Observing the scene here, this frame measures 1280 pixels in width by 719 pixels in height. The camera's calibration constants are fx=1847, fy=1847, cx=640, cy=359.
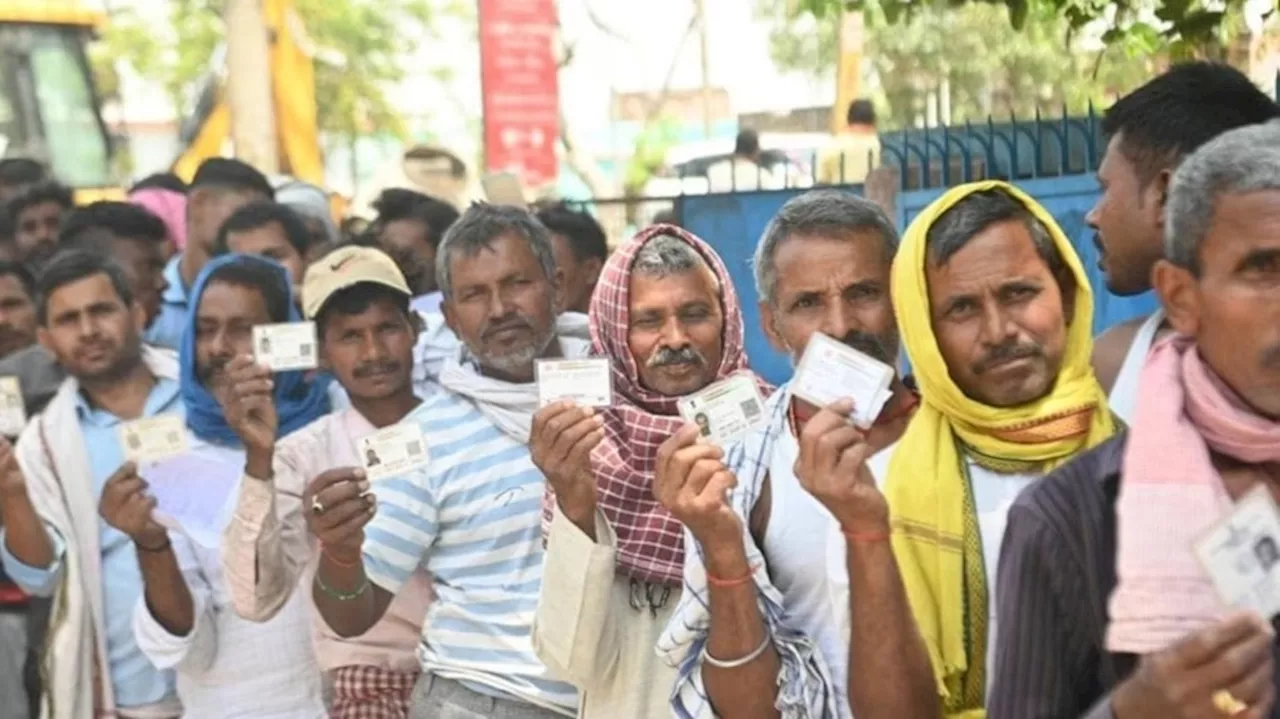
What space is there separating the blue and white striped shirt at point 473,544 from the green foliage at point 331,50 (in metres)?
26.2

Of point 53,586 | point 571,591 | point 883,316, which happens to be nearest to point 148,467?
point 53,586

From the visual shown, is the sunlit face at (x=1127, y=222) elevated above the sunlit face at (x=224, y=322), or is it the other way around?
the sunlit face at (x=1127, y=222)

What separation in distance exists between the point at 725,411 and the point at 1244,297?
111 cm

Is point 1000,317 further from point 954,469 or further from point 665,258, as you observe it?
point 665,258

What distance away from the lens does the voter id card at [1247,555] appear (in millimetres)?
2018

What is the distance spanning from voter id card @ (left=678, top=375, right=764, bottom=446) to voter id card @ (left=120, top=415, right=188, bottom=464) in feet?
5.50

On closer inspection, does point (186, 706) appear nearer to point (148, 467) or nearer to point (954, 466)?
point (148, 467)

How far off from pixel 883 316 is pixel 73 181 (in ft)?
39.6

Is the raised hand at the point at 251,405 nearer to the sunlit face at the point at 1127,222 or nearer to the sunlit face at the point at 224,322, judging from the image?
the sunlit face at the point at 224,322

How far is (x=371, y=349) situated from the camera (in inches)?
183

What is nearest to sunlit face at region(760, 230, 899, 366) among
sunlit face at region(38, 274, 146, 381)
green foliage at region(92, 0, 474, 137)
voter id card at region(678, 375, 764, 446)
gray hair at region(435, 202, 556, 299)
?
voter id card at region(678, 375, 764, 446)

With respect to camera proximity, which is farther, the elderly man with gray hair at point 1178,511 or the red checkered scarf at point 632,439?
the red checkered scarf at point 632,439

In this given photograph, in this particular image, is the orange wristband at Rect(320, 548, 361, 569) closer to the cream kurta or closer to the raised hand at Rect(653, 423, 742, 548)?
the cream kurta

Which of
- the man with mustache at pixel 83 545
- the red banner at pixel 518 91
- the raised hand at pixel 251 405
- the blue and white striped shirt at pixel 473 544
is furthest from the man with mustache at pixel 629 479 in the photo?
the red banner at pixel 518 91
